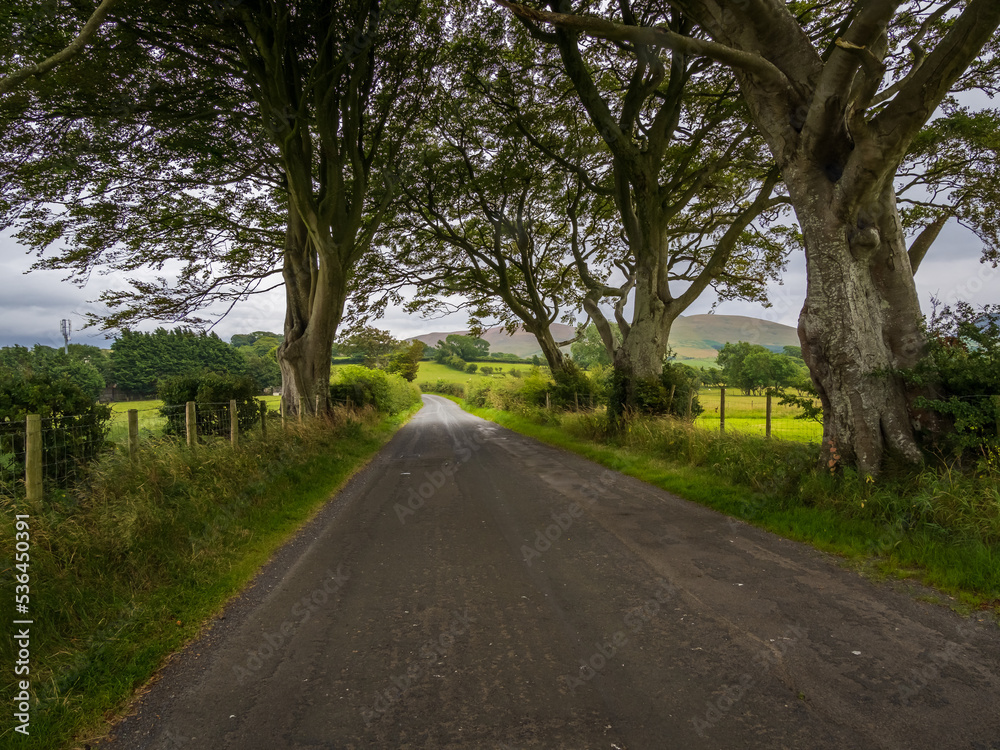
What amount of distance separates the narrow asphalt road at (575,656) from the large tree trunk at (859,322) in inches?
80.5

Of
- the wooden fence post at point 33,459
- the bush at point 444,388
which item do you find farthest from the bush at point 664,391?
the bush at point 444,388

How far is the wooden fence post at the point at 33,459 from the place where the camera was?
4.63 meters

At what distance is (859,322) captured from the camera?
20.0 feet

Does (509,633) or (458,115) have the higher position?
(458,115)

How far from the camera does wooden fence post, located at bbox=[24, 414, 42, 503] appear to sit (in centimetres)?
463

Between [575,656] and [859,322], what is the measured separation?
19.0 feet

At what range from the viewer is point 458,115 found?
15.2 meters

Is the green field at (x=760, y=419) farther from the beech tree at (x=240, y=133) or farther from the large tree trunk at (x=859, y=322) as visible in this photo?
the beech tree at (x=240, y=133)

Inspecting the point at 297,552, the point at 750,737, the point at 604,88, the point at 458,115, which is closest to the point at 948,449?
the point at 750,737

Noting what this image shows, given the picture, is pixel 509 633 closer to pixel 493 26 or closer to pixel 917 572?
pixel 917 572

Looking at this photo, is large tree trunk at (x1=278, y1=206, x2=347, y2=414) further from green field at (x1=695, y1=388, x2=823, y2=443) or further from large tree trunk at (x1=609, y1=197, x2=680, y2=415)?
green field at (x1=695, y1=388, x2=823, y2=443)

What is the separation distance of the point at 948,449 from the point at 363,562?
22.9 ft

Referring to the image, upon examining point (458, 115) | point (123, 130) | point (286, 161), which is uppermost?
point (458, 115)

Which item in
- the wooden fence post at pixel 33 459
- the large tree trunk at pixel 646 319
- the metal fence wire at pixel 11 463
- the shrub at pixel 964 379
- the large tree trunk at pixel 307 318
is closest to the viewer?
the metal fence wire at pixel 11 463
